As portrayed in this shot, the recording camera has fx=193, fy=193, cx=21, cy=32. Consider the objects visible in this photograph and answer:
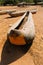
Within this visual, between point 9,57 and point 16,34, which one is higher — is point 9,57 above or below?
below

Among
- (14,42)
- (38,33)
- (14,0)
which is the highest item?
(14,42)

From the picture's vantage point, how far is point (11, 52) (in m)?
5.55

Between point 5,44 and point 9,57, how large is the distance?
848 millimetres

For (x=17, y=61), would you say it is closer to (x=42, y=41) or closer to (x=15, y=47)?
(x=15, y=47)

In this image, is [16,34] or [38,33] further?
[38,33]

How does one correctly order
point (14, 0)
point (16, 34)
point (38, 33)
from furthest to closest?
point (14, 0) < point (38, 33) < point (16, 34)

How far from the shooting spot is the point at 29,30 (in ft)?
18.8

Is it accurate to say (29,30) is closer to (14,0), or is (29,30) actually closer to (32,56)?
(32,56)

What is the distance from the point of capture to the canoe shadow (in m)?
5.19

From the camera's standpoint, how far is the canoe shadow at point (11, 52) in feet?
17.0

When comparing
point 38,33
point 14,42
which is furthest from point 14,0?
point 14,42

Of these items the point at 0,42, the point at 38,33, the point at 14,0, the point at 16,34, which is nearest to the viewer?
the point at 16,34

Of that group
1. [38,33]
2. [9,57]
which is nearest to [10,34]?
[9,57]

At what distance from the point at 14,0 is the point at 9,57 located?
705 inches
